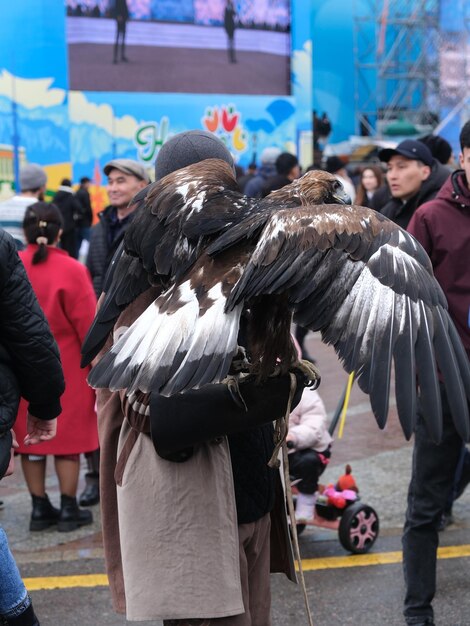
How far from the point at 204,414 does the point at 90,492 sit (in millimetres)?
3580

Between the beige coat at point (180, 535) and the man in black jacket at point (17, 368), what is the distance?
0.82 metres

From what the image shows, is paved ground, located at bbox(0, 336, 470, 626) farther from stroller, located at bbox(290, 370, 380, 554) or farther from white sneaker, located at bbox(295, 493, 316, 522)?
white sneaker, located at bbox(295, 493, 316, 522)

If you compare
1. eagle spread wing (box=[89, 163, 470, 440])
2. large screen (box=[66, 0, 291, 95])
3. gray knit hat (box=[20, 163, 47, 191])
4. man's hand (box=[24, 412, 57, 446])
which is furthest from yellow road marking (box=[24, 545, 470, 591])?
large screen (box=[66, 0, 291, 95])

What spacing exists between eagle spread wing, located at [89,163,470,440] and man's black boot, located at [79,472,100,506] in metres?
3.54

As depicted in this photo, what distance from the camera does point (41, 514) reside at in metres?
5.40

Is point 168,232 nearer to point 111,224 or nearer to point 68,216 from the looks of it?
point 111,224

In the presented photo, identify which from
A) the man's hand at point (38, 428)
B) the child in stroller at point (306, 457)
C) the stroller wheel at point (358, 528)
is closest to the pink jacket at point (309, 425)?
the child in stroller at point (306, 457)

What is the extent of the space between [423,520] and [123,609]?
1.57 metres

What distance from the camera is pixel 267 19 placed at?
71.0 feet

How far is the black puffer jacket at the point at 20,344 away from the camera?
326 centimetres

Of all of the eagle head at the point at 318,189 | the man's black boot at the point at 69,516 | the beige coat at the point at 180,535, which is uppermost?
the eagle head at the point at 318,189

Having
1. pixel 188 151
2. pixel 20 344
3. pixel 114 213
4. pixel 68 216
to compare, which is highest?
pixel 188 151

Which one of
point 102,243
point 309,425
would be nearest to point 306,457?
point 309,425

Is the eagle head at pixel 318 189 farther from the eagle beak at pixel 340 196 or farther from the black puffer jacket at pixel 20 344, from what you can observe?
the black puffer jacket at pixel 20 344
